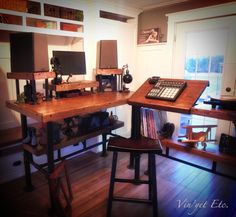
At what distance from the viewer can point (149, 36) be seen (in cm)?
354

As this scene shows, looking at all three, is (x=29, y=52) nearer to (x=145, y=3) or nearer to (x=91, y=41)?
(x=91, y=41)

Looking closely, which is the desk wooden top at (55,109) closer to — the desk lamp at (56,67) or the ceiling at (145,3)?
the desk lamp at (56,67)

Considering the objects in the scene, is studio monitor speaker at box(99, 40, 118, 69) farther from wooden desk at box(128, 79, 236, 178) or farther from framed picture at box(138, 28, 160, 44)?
framed picture at box(138, 28, 160, 44)

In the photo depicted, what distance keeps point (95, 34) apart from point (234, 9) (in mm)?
1818

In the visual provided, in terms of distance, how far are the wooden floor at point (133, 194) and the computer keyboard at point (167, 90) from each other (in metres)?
1.07

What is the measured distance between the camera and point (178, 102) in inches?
69.9

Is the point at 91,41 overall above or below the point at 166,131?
A: above

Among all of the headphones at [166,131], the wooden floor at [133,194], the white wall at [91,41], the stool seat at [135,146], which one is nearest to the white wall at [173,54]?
the white wall at [91,41]

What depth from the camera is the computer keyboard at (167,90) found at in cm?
186

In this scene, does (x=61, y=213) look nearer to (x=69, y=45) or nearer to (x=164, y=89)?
(x=164, y=89)

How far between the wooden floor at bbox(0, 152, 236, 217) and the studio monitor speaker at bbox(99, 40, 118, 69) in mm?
1371

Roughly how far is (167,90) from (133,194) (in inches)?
45.8

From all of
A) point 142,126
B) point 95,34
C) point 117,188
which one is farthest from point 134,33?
point 117,188

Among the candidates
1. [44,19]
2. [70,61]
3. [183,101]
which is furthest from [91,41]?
[183,101]
